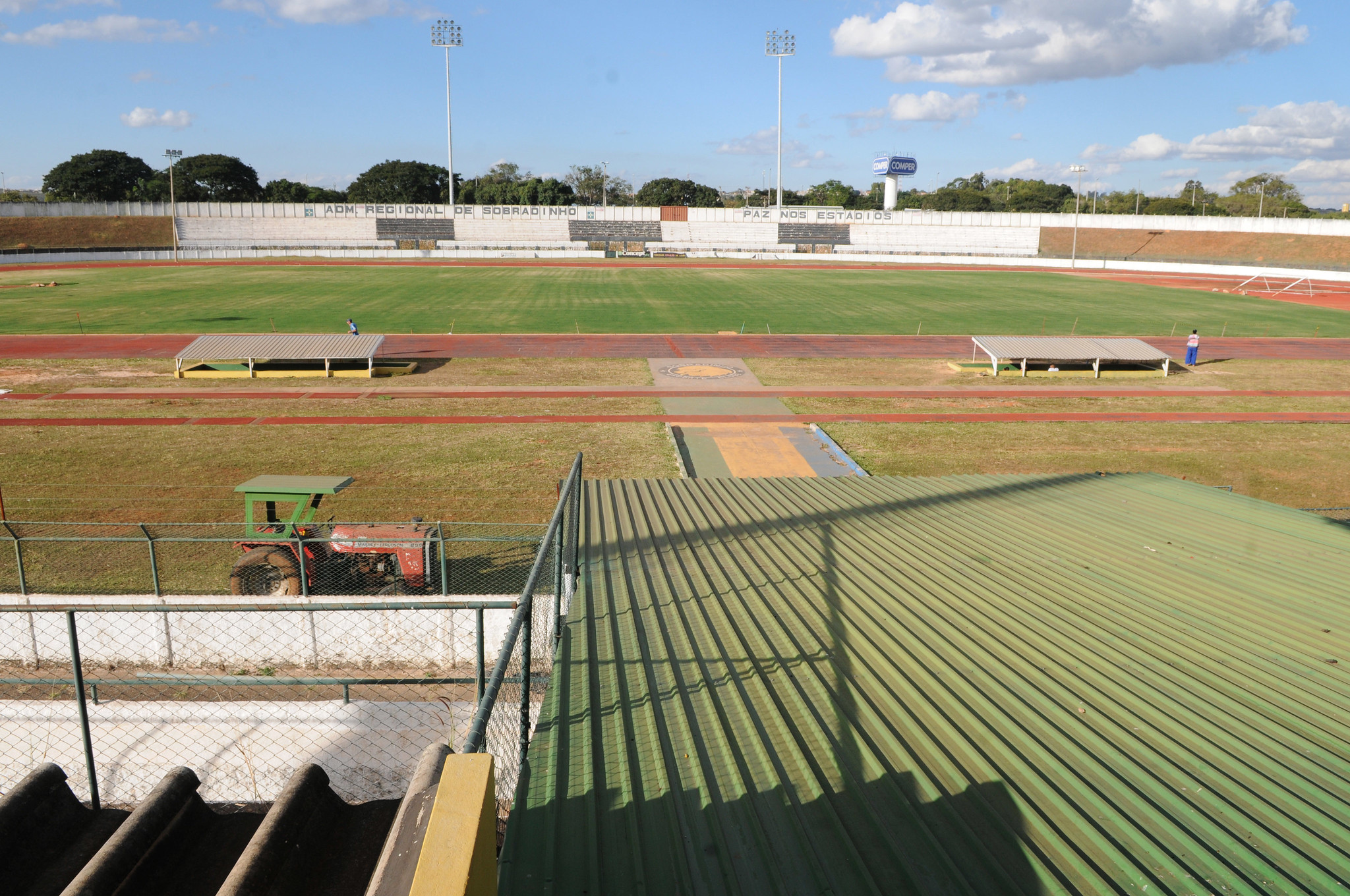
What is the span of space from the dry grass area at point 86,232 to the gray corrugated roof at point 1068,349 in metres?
104

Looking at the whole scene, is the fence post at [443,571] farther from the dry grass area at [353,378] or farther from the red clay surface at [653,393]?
the dry grass area at [353,378]

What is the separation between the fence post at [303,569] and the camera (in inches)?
441

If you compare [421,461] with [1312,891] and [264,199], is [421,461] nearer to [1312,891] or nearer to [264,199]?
[1312,891]

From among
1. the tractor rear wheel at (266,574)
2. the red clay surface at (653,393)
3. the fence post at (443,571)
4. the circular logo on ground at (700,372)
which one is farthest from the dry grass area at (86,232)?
the fence post at (443,571)

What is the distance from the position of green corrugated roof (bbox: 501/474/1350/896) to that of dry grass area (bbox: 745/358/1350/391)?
792 inches

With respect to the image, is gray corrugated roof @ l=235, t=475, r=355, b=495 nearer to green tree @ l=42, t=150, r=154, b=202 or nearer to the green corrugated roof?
the green corrugated roof

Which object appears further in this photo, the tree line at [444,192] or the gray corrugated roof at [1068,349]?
the tree line at [444,192]

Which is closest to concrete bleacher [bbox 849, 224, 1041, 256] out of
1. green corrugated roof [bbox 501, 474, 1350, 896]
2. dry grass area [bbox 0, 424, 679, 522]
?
dry grass area [bbox 0, 424, 679, 522]

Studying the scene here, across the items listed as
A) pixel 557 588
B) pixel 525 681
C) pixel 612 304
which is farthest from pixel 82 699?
pixel 612 304

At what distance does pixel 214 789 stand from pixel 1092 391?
91.4 feet

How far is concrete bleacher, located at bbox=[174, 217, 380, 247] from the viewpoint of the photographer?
104m

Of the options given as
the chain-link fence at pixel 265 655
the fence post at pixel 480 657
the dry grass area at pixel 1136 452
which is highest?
the fence post at pixel 480 657

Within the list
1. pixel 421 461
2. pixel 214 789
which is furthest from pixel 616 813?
pixel 421 461

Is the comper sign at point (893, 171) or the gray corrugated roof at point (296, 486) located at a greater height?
the comper sign at point (893, 171)
